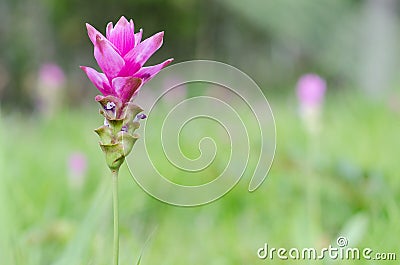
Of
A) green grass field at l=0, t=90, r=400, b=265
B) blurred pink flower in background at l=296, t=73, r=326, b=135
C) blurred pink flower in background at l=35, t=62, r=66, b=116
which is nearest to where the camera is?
green grass field at l=0, t=90, r=400, b=265

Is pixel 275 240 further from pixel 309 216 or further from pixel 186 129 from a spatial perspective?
pixel 186 129

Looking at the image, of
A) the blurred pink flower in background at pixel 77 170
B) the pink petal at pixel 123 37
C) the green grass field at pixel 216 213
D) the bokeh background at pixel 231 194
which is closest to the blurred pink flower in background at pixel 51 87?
the bokeh background at pixel 231 194

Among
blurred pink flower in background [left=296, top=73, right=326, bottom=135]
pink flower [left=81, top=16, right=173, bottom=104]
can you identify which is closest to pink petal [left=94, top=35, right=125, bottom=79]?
pink flower [left=81, top=16, right=173, bottom=104]

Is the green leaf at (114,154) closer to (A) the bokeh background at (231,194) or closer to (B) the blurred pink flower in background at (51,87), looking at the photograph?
(A) the bokeh background at (231,194)

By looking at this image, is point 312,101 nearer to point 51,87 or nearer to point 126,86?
point 126,86

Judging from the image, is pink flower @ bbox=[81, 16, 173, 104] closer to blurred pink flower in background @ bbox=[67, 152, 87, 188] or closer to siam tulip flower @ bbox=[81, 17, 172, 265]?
siam tulip flower @ bbox=[81, 17, 172, 265]

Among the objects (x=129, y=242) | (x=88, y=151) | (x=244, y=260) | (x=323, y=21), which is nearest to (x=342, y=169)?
(x=244, y=260)

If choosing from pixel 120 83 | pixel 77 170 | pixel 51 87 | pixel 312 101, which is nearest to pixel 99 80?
pixel 120 83
